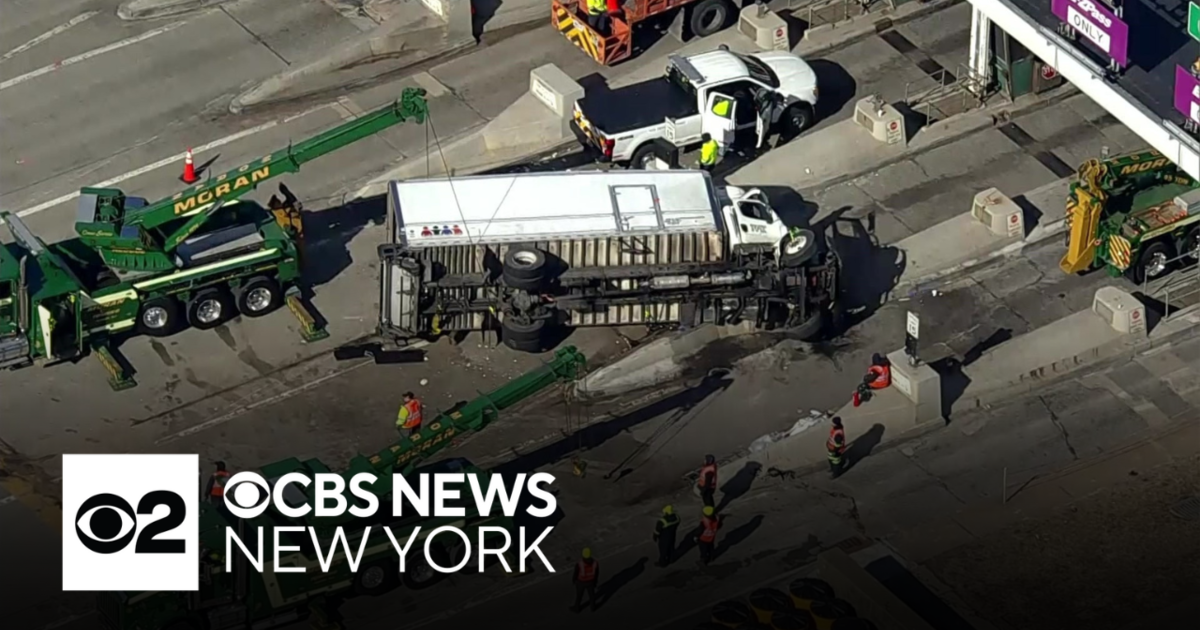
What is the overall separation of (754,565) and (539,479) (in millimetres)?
4243

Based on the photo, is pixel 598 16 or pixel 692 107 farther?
pixel 598 16

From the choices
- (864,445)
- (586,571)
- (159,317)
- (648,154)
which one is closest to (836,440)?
(864,445)

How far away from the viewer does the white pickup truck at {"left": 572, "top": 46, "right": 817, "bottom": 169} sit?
53.8 meters

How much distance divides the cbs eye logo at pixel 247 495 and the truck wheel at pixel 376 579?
1.91 metres

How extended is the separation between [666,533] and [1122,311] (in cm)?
1011

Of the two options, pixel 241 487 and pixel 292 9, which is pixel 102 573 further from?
pixel 292 9

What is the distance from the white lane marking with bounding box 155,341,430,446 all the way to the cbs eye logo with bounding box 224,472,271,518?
4207 millimetres

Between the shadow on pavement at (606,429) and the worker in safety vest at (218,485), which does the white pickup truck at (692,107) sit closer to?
the shadow on pavement at (606,429)

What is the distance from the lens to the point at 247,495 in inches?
1734

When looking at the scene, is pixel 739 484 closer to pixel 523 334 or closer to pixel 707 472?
pixel 707 472

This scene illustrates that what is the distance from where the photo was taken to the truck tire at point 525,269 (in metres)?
48.4

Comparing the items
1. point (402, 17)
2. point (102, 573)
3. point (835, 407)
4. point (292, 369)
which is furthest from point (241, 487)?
point (402, 17)

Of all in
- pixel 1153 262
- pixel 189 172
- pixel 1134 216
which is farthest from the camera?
pixel 189 172

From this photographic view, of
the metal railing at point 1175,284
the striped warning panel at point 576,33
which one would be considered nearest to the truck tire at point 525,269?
the striped warning panel at point 576,33
